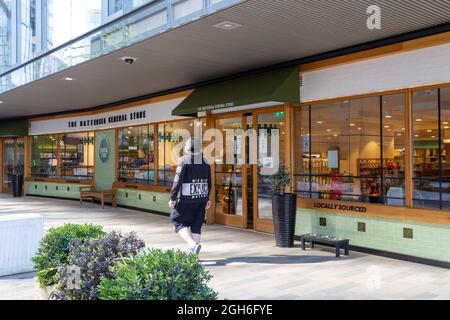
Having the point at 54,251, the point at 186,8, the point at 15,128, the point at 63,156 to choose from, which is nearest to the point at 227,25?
the point at 186,8

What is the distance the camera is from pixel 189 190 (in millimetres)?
6176

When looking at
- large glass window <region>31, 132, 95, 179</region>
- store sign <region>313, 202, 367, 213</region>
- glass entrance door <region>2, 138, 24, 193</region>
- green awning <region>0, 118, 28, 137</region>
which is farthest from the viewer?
glass entrance door <region>2, 138, 24, 193</region>

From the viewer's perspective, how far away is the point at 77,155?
1595 cm

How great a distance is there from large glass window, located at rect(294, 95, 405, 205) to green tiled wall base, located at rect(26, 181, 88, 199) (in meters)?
9.90

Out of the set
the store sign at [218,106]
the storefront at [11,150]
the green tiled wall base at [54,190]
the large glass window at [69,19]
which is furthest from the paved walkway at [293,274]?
Answer: the storefront at [11,150]

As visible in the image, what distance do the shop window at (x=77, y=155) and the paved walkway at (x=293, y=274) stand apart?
7.56 m

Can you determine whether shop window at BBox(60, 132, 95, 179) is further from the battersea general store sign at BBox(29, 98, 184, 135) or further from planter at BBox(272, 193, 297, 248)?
planter at BBox(272, 193, 297, 248)

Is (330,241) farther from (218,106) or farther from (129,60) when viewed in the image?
(129,60)

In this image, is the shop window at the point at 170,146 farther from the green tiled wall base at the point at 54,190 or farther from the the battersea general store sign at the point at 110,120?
the green tiled wall base at the point at 54,190

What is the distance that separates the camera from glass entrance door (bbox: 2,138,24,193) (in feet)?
61.1

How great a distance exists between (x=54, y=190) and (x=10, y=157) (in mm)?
4020

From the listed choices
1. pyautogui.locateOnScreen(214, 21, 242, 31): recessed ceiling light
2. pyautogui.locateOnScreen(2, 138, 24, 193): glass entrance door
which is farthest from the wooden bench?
pyautogui.locateOnScreen(214, 21, 242, 31): recessed ceiling light
